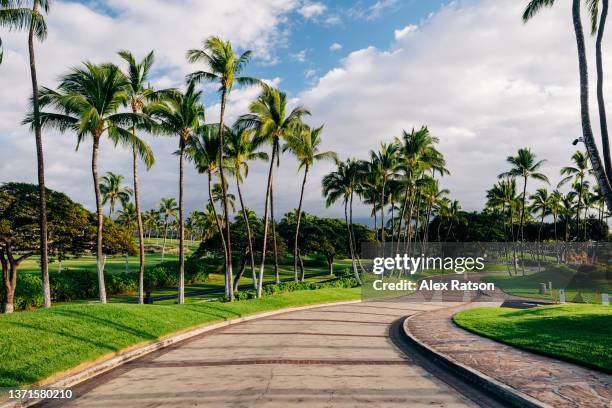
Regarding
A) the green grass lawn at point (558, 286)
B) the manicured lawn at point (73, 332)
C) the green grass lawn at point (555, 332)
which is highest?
the manicured lawn at point (73, 332)

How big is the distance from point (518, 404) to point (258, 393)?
490cm

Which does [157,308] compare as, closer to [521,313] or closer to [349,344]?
[349,344]

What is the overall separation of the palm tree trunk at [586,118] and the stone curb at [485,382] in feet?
21.2

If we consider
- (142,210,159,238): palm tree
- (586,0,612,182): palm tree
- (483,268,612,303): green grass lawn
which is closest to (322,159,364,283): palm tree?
(483,268,612,303): green grass lawn

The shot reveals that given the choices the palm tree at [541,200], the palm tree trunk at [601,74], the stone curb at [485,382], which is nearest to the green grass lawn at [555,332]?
the stone curb at [485,382]

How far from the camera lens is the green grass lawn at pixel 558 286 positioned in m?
34.3

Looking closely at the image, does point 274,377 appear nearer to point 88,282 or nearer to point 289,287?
point 289,287

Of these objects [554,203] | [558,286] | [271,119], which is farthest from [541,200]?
[271,119]

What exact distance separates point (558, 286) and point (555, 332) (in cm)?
3258

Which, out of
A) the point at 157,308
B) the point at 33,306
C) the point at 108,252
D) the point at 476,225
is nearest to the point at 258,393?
the point at 157,308

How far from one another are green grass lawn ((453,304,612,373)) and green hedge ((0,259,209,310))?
93.6ft

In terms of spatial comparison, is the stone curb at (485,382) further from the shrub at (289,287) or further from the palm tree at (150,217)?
the palm tree at (150,217)

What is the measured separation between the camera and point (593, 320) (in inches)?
559

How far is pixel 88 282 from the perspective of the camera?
3616 centimetres
